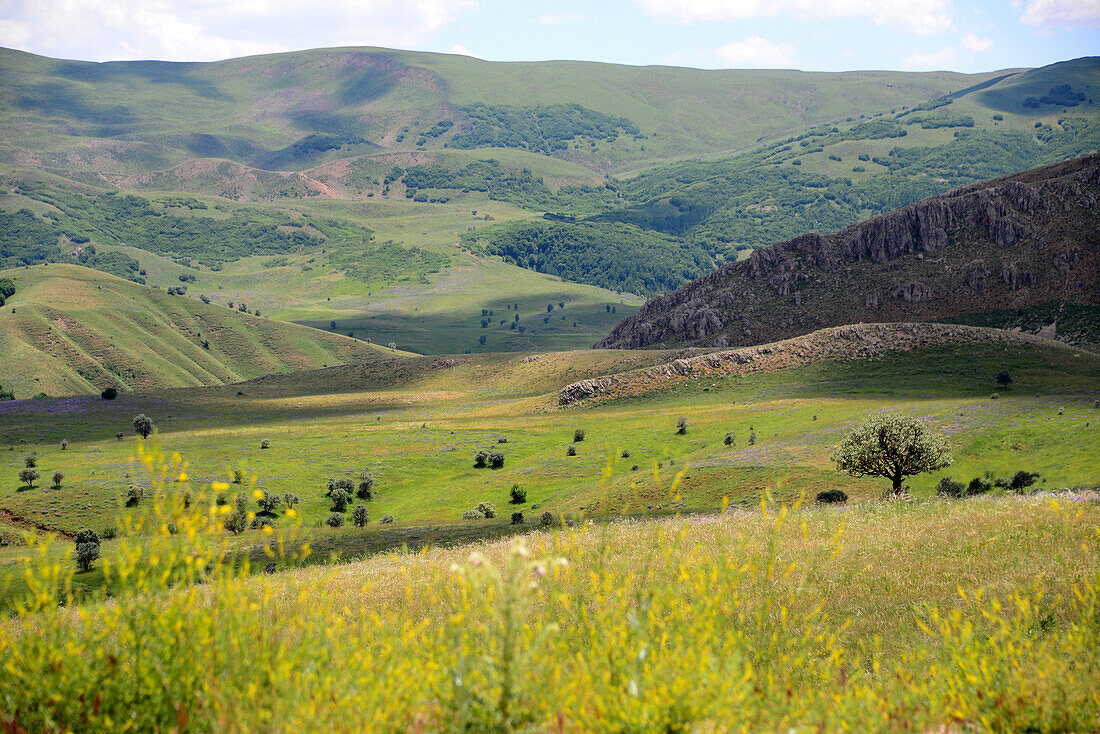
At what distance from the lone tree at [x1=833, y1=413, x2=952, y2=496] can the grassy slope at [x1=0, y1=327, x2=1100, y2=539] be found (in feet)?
9.56

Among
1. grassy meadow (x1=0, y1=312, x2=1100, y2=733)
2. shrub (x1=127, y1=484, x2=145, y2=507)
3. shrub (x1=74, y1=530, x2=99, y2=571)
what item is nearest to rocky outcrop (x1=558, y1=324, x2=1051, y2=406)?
grassy meadow (x1=0, y1=312, x2=1100, y2=733)

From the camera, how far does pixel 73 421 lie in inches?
3841

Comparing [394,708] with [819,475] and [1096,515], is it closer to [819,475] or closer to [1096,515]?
[1096,515]

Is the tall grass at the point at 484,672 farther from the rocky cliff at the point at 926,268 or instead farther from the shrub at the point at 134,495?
the rocky cliff at the point at 926,268

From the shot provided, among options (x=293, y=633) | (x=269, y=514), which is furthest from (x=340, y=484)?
(x=293, y=633)

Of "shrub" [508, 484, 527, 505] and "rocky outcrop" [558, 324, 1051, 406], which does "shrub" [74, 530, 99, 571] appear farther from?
"rocky outcrop" [558, 324, 1051, 406]

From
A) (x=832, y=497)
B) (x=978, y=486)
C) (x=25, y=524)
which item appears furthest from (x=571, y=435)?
(x=25, y=524)

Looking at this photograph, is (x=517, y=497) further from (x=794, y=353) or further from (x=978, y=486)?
(x=794, y=353)

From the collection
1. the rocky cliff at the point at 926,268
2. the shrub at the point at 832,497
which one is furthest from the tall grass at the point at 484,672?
the rocky cliff at the point at 926,268

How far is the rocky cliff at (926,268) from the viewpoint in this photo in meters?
123

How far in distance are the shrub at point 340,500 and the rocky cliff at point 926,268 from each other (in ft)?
295

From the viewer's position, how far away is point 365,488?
63750 millimetres

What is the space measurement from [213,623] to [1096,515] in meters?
17.6

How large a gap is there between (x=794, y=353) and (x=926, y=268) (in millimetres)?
50673
